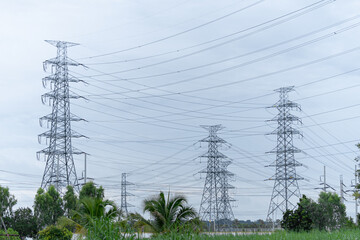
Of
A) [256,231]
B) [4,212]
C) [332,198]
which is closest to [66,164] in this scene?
[4,212]

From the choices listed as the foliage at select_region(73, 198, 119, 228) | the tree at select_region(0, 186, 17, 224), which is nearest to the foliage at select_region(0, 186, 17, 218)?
the tree at select_region(0, 186, 17, 224)

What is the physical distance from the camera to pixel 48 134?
53.6 meters

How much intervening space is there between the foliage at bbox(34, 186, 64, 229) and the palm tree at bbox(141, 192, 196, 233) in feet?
60.6

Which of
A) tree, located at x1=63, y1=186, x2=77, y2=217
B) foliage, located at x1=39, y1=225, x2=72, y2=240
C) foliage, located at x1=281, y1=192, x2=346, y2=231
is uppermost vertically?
tree, located at x1=63, y1=186, x2=77, y2=217

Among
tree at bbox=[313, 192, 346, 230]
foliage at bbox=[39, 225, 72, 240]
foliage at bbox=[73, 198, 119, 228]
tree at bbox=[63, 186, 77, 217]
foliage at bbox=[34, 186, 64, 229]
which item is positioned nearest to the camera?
foliage at bbox=[73, 198, 119, 228]

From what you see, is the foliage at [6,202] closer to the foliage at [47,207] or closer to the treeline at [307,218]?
the foliage at [47,207]

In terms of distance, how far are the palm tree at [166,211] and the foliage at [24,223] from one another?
71.0ft

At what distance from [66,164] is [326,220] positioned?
2524cm

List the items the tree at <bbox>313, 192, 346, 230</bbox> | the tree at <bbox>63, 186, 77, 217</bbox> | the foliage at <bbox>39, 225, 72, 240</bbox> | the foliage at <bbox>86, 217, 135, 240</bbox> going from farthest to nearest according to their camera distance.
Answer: the tree at <bbox>63, 186, 77, 217</bbox>, the tree at <bbox>313, 192, 346, 230</bbox>, the foliage at <bbox>39, 225, 72, 240</bbox>, the foliage at <bbox>86, 217, 135, 240</bbox>

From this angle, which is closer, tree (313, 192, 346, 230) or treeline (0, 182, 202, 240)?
treeline (0, 182, 202, 240)

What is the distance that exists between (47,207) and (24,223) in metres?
3.79

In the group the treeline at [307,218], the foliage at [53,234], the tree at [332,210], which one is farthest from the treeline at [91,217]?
the tree at [332,210]

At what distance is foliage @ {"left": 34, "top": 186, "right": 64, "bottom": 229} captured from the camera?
48719mm

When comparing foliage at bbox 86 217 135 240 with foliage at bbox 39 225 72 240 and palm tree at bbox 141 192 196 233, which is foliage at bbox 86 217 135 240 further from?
foliage at bbox 39 225 72 240
